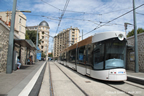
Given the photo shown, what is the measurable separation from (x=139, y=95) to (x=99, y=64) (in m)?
2.71

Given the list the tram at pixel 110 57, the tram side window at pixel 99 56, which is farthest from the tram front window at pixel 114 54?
the tram side window at pixel 99 56

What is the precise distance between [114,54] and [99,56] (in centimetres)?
87

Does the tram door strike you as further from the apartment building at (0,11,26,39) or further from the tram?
the apartment building at (0,11,26,39)

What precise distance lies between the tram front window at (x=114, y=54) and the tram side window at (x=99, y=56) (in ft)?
0.97

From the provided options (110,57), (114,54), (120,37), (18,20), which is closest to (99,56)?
(110,57)

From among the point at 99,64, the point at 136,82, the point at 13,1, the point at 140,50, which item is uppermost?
the point at 13,1

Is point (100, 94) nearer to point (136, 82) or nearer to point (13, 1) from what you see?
point (136, 82)

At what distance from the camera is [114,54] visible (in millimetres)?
7160

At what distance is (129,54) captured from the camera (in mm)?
13367

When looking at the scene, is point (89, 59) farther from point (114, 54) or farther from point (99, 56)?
point (114, 54)

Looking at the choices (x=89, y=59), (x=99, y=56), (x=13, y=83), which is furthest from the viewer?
(x=89, y=59)

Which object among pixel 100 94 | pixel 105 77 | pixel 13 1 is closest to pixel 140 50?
pixel 105 77

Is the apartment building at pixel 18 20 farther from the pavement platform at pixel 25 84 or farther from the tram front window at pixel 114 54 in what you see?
the tram front window at pixel 114 54

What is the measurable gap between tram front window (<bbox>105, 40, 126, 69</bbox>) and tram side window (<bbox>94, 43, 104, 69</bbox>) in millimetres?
294
